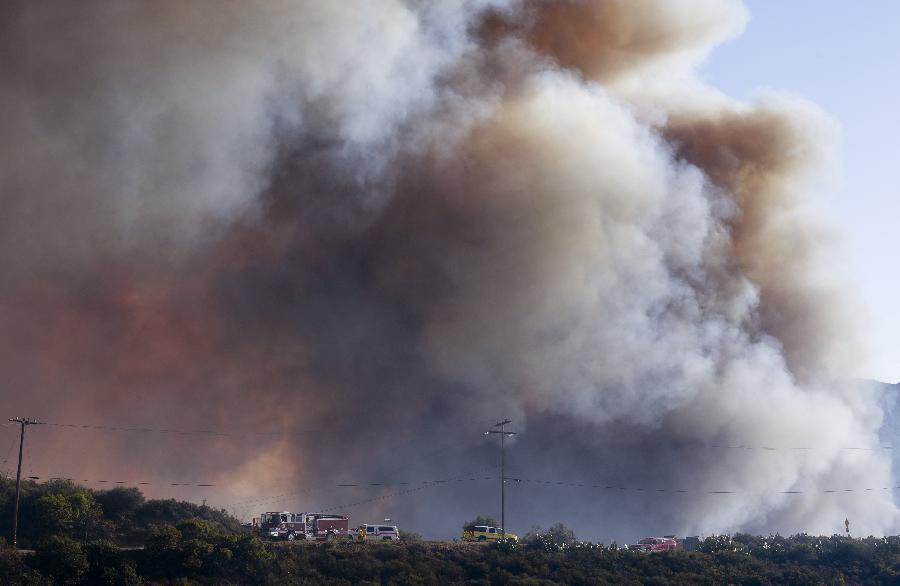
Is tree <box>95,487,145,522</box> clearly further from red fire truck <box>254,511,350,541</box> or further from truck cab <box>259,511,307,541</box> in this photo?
truck cab <box>259,511,307,541</box>

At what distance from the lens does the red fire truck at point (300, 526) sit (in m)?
73.6

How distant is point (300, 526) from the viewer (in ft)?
247

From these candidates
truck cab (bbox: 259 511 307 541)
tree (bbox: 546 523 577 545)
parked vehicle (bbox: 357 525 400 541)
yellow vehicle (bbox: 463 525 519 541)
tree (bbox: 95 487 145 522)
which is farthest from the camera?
yellow vehicle (bbox: 463 525 519 541)

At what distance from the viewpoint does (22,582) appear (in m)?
55.0

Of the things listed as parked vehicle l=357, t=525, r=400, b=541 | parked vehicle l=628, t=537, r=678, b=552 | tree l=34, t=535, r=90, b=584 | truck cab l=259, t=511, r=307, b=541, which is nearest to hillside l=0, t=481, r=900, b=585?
tree l=34, t=535, r=90, b=584

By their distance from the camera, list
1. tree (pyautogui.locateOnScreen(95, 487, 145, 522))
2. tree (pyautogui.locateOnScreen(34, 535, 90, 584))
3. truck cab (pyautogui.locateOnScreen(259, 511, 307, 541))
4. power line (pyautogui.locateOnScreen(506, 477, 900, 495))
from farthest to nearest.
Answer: power line (pyautogui.locateOnScreen(506, 477, 900, 495)) → tree (pyautogui.locateOnScreen(95, 487, 145, 522)) → truck cab (pyautogui.locateOnScreen(259, 511, 307, 541)) → tree (pyautogui.locateOnScreen(34, 535, 90, 584))

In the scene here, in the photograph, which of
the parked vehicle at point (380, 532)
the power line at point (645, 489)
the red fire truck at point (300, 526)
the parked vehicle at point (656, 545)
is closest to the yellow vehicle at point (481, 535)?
the parked vehicle at point (380, 532)

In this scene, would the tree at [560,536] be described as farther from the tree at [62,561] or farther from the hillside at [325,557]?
the tree at [62,561]

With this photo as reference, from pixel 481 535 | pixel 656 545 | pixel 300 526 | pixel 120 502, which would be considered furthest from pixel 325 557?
pixel 656 545

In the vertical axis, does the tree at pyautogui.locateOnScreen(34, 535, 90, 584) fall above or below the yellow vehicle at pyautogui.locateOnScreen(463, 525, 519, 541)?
below

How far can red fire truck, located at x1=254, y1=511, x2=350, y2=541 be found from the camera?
241 ft

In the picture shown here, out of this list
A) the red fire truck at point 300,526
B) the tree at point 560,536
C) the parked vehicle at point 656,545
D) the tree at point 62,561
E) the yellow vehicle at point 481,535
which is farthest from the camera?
the parked vehicle at point 656,545

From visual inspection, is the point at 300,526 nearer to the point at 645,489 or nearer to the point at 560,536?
the point at 560,536

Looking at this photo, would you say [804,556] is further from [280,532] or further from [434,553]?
[280,532]
